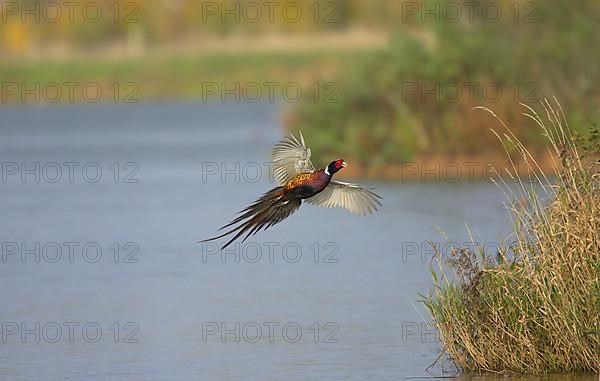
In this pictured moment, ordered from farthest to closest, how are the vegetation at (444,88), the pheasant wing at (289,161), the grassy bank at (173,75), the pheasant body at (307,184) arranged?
1. the grassy bank at (173,75)
2. the vegetation at (444,88)
3. the pheasant wing at (289,161)
4. the pheasant body at (307,184)

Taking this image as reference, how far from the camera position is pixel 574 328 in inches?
415

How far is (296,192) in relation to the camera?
35.9 feet

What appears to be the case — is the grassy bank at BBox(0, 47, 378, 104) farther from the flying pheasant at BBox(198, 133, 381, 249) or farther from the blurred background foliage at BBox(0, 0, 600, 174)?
the flying pheasant at BBox(198, 133, 381, 249)

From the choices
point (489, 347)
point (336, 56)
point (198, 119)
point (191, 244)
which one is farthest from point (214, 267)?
point (336, 56)

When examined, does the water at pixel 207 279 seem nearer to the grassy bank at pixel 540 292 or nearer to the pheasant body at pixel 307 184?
the grassy bank at pixel 540 292

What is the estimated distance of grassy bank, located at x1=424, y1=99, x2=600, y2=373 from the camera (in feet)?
34.8

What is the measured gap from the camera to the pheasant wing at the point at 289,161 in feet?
37.0

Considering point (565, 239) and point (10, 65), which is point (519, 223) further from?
point (10, 65)

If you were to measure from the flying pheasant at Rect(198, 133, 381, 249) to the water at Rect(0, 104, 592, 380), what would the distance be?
1.61 m

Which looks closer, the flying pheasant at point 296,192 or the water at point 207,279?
the flying pheasant at point 296,192

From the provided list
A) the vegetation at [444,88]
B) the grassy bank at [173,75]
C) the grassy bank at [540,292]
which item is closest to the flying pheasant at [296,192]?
the grassy bank at [540,292]

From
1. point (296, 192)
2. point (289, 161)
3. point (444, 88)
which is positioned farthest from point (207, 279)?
point (444, 88)

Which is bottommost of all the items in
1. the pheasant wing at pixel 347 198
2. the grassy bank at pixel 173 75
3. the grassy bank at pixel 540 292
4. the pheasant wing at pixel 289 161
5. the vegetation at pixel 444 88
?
the grassy bank at pixel 540 292

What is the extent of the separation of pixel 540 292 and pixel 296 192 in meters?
1.95
